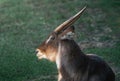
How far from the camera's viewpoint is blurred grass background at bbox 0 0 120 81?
362 inches

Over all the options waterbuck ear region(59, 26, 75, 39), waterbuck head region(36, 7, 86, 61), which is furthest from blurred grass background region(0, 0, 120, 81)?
waterbuck ear region(59, 26, 75, 39)

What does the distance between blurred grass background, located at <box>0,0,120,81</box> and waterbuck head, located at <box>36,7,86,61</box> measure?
97.7 inches

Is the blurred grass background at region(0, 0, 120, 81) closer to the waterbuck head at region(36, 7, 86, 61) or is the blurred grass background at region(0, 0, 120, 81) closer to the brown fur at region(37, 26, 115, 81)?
the brown fur at region(37, 26, 115, 81)

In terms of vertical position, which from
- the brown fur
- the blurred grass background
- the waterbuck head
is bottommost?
the blurred grass background

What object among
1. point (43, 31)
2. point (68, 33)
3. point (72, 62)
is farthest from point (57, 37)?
point (43, 31)

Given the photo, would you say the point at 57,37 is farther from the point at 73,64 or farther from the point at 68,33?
the point at 73,64

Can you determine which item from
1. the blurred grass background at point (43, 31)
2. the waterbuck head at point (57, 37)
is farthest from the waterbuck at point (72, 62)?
the blurred grass background at point (43, 31)

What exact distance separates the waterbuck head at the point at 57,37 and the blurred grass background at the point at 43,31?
2.48 meters

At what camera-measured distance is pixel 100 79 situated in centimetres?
606

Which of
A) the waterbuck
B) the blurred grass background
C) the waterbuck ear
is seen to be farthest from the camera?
the blurred grass background

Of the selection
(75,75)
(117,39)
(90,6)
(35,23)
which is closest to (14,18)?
(35,23)

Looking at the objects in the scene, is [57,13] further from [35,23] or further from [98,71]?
[98,71]

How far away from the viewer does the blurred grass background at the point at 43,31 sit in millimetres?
9188

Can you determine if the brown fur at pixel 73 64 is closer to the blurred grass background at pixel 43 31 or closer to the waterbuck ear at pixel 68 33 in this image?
the waterbuck ear at pixel 68 33
